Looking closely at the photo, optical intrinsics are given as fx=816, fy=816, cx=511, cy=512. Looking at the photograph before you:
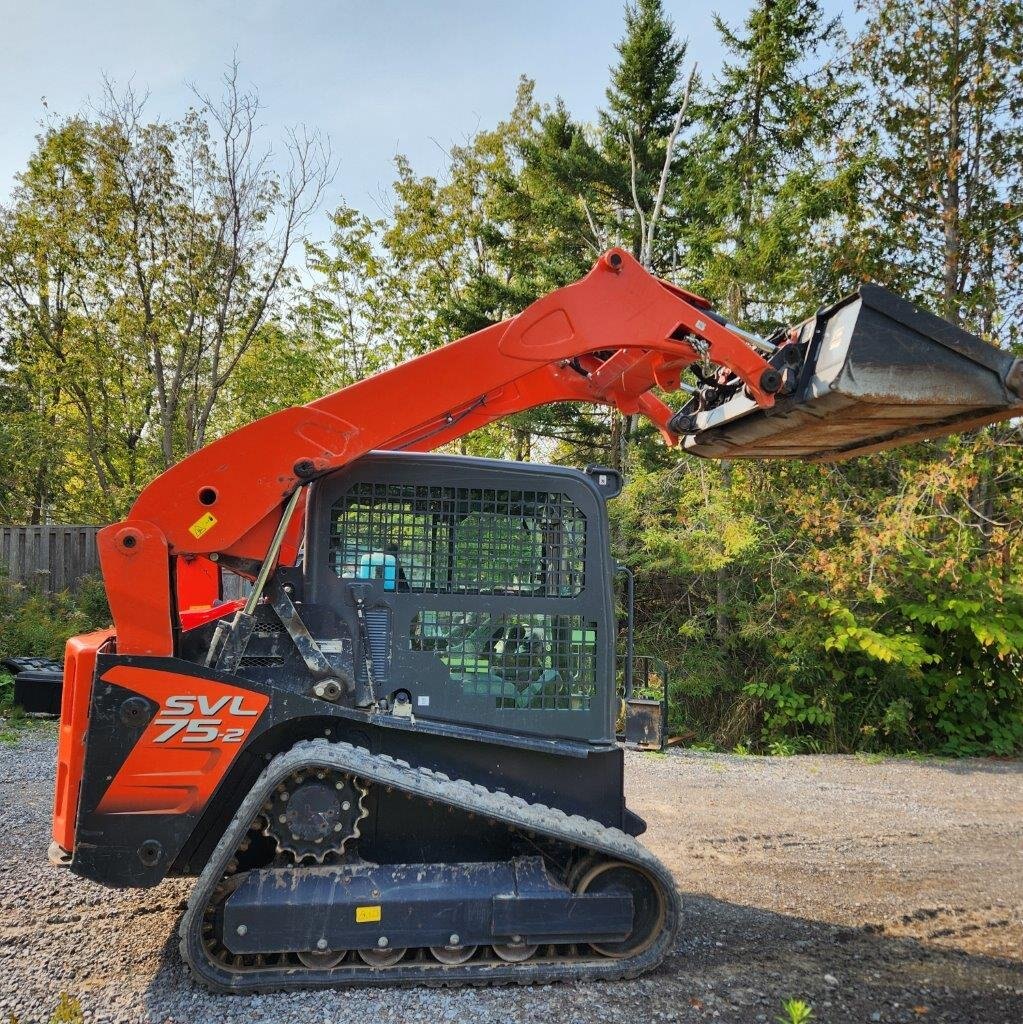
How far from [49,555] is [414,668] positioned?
12081 millimetres

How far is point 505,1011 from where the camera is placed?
322cm

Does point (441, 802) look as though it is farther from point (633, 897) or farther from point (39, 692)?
point (39, 692)

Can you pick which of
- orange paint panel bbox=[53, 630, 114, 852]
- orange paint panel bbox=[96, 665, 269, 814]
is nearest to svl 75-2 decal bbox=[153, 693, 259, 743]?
orange paint panel bbox=[96, 665, 269, 814]

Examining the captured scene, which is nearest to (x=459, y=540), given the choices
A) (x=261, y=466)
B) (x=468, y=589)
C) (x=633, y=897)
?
(x=468, y=589)

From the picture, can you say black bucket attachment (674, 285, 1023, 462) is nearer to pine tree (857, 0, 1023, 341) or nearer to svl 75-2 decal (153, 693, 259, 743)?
svl 75-2 decal (153, 693, 259, 743)

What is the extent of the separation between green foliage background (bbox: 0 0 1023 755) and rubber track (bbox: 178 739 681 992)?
6438 mm

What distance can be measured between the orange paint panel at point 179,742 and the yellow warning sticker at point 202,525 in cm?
61

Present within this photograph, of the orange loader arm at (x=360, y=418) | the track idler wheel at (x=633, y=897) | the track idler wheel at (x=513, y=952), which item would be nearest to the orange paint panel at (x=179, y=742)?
the orange loader arm at (x=360, y=418)

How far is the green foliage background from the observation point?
971 centimetres

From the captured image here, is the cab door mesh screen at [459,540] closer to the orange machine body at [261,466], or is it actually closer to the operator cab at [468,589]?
the operator cab at [468,589]

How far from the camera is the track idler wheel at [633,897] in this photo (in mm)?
3535

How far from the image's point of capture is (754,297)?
1134 cm

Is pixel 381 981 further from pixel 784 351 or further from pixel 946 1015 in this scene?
pixel 784 351

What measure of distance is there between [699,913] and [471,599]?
7.26 ft
